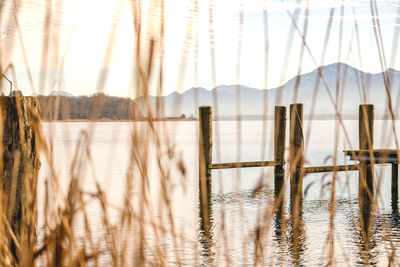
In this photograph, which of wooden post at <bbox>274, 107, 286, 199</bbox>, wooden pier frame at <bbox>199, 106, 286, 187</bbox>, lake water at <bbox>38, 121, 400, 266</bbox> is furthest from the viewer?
wooden post at <bbox>274, 107, 286, 199</bbox>

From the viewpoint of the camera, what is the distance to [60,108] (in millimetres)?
1705

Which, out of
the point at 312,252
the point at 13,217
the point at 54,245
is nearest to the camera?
the point at 54,245

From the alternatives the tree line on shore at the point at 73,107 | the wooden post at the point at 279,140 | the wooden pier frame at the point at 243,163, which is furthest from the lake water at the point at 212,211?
the wooden post at the point at 279,140

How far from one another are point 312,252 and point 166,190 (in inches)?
261

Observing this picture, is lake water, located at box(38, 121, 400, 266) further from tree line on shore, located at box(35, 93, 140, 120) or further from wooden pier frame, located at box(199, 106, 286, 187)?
wooden pier frame, located at box(199, 106, 286, 187)

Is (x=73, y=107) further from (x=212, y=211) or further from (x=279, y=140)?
(x=279, y=140)

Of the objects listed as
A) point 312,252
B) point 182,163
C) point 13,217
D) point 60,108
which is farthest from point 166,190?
point 312,252

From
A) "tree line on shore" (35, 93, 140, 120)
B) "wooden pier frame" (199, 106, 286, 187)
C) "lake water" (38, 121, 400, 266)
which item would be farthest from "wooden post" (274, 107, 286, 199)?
"tree line on shore" (35, 93, 140, 120)

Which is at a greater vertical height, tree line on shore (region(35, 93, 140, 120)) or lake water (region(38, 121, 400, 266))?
tree line on shore (region(35, 93, 140, 120))

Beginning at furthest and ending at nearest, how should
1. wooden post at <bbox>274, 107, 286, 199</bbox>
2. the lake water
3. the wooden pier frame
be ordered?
1. wooden post at <bbox>274, 107, 286, 199</bbox>
2. the wooden pier frame
3. the lake water

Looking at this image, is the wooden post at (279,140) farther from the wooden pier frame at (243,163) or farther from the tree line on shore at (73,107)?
the tree line on shore at (73,107)

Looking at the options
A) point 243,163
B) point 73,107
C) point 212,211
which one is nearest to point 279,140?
point 243,163

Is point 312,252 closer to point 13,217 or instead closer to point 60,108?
point 13,217

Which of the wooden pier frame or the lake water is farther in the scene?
the wooden pier frame
